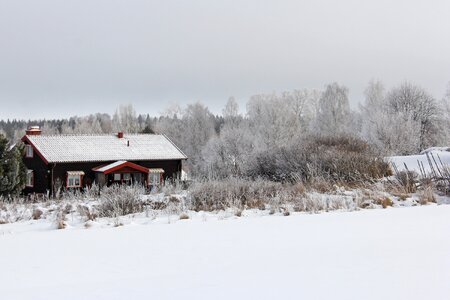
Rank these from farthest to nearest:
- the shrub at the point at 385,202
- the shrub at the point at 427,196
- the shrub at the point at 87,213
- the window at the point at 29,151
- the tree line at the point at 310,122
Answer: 1. the tree line at the point at 310,122
2. the window at the point at 29,151
3. the shrub at the point at 427,196
4. the shrub at the point at 385,202
5. the shrub at the point at 87,213

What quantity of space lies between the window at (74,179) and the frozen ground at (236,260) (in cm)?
2543

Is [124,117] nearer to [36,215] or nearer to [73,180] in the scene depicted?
[73,180]

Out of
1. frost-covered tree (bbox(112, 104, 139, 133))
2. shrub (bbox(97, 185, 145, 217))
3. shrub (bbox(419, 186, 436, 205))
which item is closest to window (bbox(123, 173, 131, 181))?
shrub (bbox(97, 185, 145, 217))

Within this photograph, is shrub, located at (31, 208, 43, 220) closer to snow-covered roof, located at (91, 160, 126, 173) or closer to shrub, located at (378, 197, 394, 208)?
shrub, located at (378, 197, 394, 208)

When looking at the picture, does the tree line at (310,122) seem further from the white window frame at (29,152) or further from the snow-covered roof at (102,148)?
the white window frame at (29,152)

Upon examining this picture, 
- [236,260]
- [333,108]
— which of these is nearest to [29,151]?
[333,108]

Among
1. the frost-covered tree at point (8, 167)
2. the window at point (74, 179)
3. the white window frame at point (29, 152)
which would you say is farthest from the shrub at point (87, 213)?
the white window frame at point (29, 152)

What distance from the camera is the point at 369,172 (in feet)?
51.9

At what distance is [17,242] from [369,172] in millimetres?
11666

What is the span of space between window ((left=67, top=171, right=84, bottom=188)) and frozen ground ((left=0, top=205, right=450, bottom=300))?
25.4m

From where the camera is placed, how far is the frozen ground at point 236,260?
440 cm

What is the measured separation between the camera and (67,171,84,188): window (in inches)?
1296

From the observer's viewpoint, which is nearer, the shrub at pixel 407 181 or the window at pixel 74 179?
the shrub at pixel 407 181

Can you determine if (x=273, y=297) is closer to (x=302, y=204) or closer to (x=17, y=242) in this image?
(x=17, y=242)
